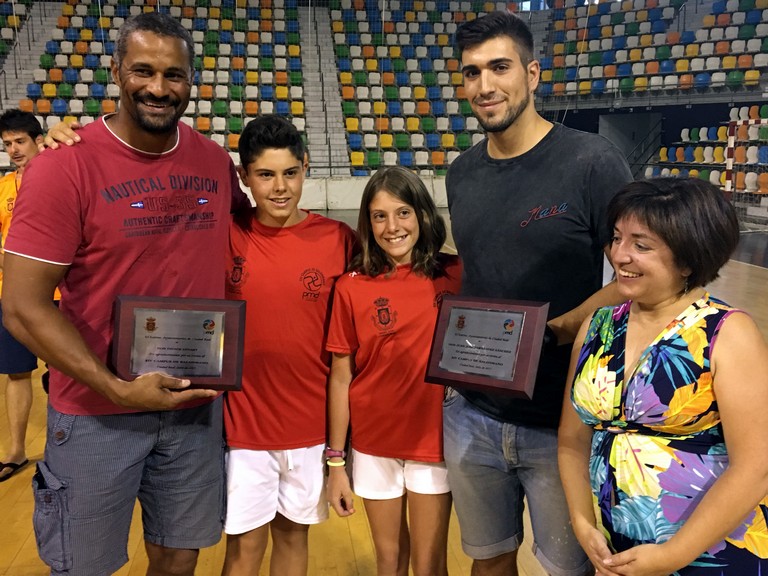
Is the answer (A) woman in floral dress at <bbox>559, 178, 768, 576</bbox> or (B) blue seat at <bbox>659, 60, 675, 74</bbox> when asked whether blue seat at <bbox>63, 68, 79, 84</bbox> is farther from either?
(A) woman in floral dress at <bbox>559, 178, 768, 576</bbox>

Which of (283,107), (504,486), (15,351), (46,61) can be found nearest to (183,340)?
(504,486)

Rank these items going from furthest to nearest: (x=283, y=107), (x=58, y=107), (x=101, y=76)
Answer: (x=283, y=107)
(x=101, y=76)
(x=58, y=107)

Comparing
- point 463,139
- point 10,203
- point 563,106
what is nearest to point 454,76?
point 463,139

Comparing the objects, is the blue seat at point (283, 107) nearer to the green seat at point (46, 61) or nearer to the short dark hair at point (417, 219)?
the green seat at point (46, 61)

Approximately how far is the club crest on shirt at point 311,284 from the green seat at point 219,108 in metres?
10.2

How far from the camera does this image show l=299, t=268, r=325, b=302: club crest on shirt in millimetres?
1648

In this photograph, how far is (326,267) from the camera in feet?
5.51

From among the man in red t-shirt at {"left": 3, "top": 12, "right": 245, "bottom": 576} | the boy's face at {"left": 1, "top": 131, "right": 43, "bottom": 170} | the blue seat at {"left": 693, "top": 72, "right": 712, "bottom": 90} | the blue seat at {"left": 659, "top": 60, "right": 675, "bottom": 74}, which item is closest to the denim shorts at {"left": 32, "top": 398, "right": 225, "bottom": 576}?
the man in red t-shirt at {"left": 3, "top": 12, "right": 245, "bottom": 576}

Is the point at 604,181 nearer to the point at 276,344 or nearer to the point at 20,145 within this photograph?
the point at 276,344

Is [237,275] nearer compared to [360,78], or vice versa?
[237,275]

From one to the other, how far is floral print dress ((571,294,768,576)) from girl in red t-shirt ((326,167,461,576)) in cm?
54

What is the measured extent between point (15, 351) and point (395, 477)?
205 cm

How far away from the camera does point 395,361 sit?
1.60 m

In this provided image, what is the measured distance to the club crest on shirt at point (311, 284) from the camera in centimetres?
165
